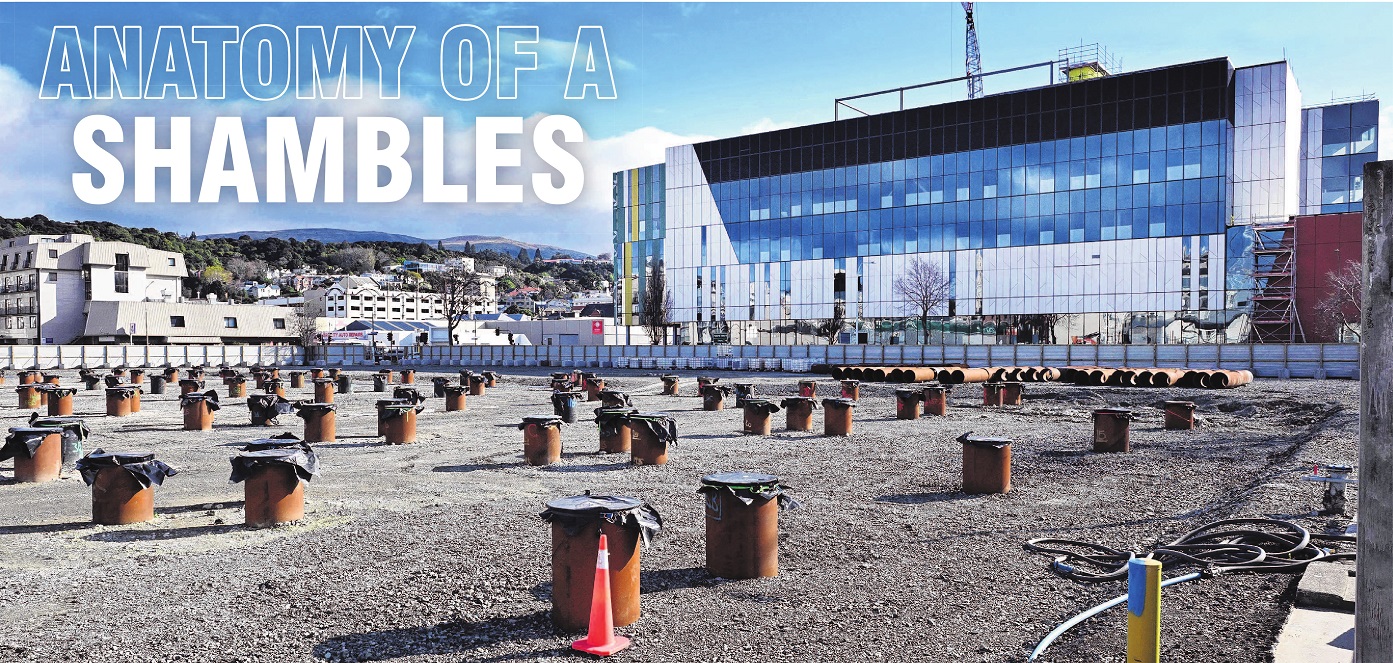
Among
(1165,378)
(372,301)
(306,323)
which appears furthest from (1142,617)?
(372,301)

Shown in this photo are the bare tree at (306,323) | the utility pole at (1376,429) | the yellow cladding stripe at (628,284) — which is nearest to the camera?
the utility pole at (1376,429)

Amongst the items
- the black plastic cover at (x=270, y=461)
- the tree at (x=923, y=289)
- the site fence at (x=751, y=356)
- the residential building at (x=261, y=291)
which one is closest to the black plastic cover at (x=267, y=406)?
the black plastic cover at (x=270, y=461)

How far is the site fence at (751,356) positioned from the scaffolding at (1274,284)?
15.5m

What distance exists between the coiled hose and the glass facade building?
195ft

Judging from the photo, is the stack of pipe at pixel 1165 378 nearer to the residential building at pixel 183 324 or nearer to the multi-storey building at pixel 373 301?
the residential building at pixel 183 324

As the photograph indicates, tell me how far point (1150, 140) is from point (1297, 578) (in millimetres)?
63978

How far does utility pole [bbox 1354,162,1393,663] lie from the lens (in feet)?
11.8

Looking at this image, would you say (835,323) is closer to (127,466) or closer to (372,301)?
(127,466)

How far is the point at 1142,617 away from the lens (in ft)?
16.3

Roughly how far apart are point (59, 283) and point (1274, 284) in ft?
371

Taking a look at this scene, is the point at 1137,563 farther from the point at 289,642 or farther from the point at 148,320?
the point at 148,320

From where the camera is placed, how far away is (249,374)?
180 ft

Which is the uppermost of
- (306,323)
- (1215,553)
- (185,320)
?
(185,320)

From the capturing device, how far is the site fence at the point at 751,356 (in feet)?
132
